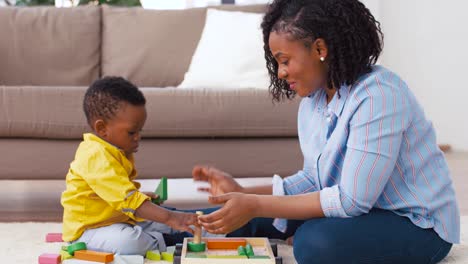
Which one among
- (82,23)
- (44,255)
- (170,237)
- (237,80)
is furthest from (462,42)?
(44,255)

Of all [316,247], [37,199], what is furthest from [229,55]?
[316,247]

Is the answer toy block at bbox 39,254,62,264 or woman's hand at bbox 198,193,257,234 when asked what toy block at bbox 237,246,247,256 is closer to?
woman's hand at bbox 198,193,257,234

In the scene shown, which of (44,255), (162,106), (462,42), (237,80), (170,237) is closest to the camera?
→ (44,255)

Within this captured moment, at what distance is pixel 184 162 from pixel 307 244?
0.99 metres

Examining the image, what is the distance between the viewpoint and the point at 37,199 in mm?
2723

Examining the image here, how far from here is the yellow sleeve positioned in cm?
→ 159

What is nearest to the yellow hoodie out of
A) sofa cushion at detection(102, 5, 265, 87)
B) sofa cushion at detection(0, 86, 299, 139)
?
sofa cushion at detection(0, 86, 299, 139)

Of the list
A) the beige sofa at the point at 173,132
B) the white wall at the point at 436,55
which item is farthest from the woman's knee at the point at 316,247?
the white wall at the point at 436,55

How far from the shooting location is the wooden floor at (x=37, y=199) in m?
2.31

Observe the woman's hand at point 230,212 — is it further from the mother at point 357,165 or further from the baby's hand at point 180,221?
the baby's hand at point 180,221

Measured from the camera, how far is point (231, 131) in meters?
2.38

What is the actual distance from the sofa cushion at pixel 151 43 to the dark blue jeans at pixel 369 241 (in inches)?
66.6

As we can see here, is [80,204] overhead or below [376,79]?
below

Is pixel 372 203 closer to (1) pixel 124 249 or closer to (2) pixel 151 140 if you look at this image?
(1) pixel 124 249
